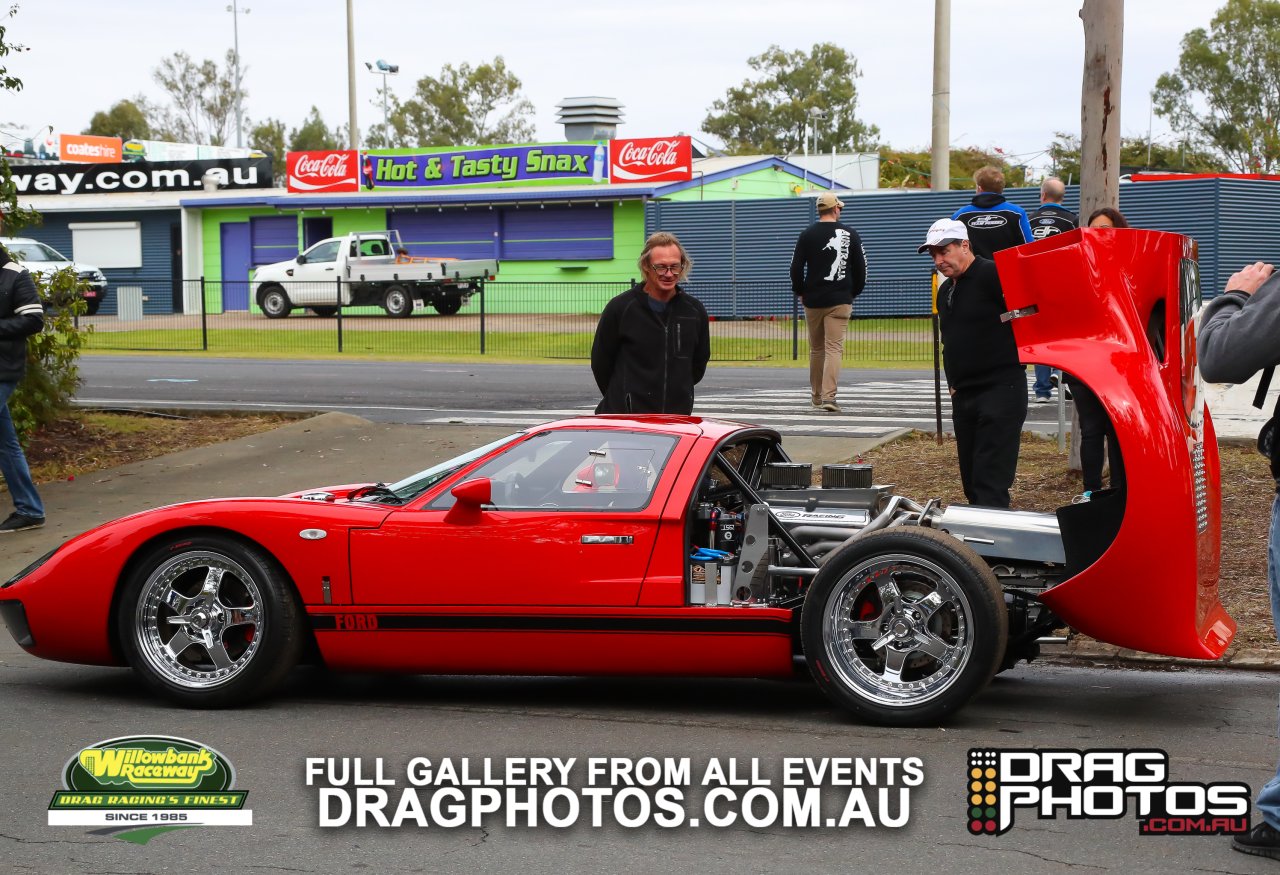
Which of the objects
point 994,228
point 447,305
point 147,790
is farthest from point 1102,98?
point 447,305

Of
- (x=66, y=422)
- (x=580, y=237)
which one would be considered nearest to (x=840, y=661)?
(x=66, y=422)

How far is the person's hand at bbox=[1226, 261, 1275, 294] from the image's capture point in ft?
14.0

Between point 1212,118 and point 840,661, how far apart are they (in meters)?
62.8

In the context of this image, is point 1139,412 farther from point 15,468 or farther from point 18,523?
point 18,523

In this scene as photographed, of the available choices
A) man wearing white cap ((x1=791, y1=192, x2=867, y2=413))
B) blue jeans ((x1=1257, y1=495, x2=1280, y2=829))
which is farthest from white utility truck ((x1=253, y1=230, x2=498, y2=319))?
blue jeans ((x1=1257, y1=495, x2=1280, y2=829))

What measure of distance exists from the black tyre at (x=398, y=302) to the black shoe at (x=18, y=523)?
22923 mm

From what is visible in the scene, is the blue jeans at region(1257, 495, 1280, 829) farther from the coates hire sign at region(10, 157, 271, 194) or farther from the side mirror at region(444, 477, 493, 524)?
the coates hire sign at region(10, 157, 271, 194)

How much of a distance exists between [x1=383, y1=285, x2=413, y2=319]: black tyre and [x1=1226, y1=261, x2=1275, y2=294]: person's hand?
1149 inches

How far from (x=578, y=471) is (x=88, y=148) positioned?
60873mm

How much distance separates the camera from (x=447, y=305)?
33062 millimetres

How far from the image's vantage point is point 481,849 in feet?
14.7

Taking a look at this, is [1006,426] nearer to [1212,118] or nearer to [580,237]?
[580,237]

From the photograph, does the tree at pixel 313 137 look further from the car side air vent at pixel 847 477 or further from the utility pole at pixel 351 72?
the car side air vent at pixel 847 477

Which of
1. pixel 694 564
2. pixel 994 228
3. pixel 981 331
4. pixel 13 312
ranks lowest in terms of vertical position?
pixel 694 564
